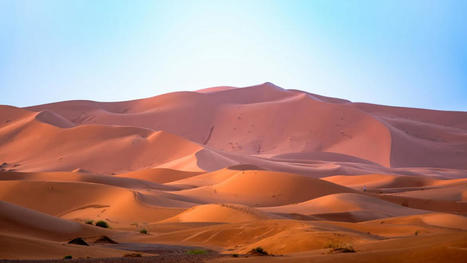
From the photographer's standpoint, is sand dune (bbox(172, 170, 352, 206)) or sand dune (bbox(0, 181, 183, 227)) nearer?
sand dune (bbox(0, 181, 183, 227))

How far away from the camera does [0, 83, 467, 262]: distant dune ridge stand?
12289 mm

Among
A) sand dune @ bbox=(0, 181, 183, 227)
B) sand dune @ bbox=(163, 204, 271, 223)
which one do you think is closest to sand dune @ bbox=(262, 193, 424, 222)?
sand dune @ bbox=(163, 204, 271, 223)

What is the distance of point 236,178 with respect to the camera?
29219 mm

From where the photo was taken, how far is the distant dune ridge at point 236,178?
12.3 m

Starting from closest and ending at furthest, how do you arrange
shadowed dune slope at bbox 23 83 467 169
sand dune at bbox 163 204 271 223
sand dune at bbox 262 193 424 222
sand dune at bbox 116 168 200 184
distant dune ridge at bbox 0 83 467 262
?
distant dune ridge at bbox 0 83 467 262, sand dune at bbox 163 204 271 223, sand dune at bbox 262 193 424 222, sand dune at bbox 116 168 200 184, shadowed dune slope at bbox 23 83 467 169

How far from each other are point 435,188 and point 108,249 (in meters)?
26.9

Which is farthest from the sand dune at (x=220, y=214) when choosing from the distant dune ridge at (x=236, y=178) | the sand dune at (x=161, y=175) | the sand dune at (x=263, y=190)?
the sand dune at (x=161, y=175)

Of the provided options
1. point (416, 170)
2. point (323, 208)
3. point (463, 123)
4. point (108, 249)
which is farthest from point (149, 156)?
point (463, 123)

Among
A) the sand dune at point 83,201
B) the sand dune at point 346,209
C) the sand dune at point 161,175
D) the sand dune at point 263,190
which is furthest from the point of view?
the sand dune at point 161,175

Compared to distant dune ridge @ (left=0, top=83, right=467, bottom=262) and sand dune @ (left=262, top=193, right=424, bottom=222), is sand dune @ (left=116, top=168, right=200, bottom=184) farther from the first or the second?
sand dune @ (left=262, top=193, right=424, bottom=222)

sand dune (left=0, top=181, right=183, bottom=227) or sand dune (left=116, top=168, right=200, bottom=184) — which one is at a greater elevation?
sand dune (left=116, top=168, right=200, bottom=184)

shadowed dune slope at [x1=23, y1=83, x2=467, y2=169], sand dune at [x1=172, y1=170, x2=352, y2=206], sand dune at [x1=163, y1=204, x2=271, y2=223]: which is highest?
shadowed dune slope at [x1=23, y1=83, x2=467, y2=169]

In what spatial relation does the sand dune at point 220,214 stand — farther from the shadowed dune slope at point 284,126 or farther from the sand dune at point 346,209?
the shadowed dune slope at point 284,126

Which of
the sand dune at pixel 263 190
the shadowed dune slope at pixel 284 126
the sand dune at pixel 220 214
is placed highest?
the shadowed dune slope at pixel 284 126
